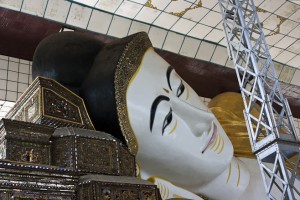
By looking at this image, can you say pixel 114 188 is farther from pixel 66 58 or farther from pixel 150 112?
pixel 66 58

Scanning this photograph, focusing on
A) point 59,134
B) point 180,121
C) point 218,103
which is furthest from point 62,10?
point 59,134

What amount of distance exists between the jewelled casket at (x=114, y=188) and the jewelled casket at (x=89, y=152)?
0.28 feet

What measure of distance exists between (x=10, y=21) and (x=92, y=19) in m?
0.87

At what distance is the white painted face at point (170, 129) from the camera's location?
98.0 inches

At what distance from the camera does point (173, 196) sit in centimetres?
264

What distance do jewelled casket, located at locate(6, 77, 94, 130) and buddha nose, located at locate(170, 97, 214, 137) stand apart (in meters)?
0.48

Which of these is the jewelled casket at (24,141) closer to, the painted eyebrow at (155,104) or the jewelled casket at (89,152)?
the jewelled casket at (89,152)

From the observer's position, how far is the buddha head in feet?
7.99

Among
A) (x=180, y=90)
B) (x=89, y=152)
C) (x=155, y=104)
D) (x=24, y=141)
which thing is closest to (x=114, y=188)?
(x=89, y=152)

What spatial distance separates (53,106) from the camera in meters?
2.25

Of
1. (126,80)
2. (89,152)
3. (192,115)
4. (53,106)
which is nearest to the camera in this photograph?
(89,152)

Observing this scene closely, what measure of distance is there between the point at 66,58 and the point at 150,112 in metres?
0.50

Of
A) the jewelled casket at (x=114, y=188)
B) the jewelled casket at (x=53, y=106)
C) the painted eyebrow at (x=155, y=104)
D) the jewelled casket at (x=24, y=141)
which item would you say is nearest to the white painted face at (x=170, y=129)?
the painted eyebrow at (x=155, y=104)

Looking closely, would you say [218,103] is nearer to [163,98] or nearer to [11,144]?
[163,98]
